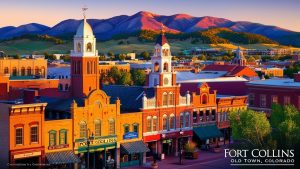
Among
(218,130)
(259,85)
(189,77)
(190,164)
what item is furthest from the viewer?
(189,77)

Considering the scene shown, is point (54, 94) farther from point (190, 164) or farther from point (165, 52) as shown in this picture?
point (190, 164)

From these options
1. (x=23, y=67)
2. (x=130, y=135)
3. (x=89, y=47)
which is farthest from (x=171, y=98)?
(x=23, y=67)

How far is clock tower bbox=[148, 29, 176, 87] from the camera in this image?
76188 mm

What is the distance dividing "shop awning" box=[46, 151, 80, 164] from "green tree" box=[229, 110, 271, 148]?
18731mm

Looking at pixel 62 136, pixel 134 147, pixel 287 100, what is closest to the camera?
pixel 62 136

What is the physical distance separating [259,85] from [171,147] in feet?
82.4

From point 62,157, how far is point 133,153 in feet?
35.7

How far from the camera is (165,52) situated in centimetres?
7762

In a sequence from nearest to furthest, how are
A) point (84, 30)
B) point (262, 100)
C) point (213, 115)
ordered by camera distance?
point (84, 30), point (213, 115), point (262, 100)

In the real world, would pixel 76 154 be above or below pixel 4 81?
below

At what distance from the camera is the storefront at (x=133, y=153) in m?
69.5

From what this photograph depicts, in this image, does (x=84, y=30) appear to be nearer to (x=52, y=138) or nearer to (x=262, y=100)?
(x=52, y=138)

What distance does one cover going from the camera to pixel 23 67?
129000 mm

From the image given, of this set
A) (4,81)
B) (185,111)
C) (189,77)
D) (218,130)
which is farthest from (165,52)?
(189,77)
